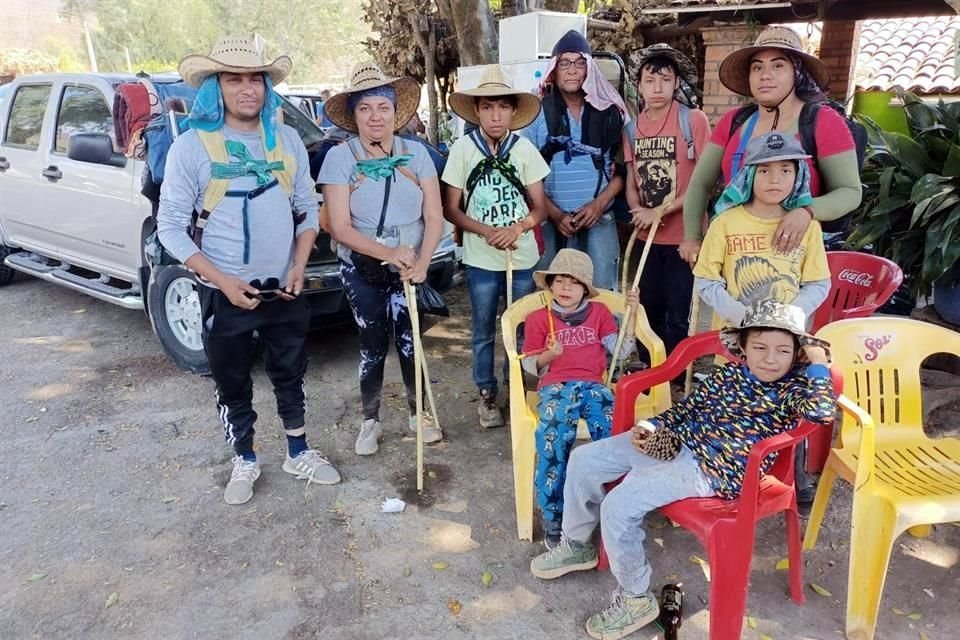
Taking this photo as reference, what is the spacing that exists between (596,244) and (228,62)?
6.63 ft

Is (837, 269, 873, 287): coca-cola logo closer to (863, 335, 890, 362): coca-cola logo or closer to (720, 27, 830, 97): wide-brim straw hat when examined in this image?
(863, 335, 890, 362): coca-cola logo

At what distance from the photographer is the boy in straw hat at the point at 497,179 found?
3.55m

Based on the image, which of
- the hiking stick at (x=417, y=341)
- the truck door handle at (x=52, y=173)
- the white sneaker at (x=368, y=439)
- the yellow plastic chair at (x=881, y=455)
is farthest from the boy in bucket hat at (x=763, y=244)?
the truck door handle at (x=52, y=173)

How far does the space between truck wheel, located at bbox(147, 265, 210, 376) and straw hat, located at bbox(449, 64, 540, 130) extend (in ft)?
7.11

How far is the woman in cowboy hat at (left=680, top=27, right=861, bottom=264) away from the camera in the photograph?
276cm

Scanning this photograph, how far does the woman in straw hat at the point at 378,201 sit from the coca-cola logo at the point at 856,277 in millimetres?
2007

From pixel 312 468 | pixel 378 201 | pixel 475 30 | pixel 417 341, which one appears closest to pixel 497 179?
pixel 378 201

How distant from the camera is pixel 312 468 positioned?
354cm

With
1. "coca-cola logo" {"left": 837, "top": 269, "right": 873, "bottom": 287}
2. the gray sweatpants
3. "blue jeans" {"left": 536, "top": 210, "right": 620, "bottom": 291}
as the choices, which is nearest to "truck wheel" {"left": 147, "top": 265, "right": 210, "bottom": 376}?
"blue jeans" {"left": 536, "top": 210, "right": 620, "bottom": 291}

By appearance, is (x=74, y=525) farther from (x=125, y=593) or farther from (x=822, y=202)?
(x=822, y=202)

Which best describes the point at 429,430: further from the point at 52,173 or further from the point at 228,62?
the point at 52,173

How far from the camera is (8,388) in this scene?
4.80 m

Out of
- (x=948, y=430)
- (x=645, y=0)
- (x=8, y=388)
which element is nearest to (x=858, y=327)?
(x=948, y=430)

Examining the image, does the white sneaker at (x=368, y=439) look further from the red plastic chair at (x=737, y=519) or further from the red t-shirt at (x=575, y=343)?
the red plastic chair at (x=737, y=519)
